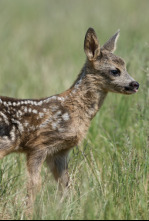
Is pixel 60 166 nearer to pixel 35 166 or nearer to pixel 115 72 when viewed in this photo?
pixel 35 166

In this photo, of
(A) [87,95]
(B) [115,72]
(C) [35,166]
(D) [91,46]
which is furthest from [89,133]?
(C) [35,166]

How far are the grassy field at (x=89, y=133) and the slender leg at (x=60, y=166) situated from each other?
89 millimetres

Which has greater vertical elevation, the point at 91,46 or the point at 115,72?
the point at 91,46

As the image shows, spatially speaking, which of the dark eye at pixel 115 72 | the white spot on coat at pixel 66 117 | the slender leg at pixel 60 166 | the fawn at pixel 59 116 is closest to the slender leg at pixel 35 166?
the fawn at pixel 59 116

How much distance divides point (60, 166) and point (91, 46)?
141cm

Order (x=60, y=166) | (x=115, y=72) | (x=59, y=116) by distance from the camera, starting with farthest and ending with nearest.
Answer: (x=115, y=72)
(x=60, y=166)
(x=59, y=116)

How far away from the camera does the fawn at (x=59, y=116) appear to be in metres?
5.05

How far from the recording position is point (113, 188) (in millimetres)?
4645

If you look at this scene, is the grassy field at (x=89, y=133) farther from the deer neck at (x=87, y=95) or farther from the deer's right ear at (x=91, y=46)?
the deer's right ear at (x=91, y=46)

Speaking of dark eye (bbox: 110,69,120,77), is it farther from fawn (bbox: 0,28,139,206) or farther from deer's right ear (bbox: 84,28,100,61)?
deer's right ear (bbox: 84,28,100,61)

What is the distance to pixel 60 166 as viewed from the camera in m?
5.38

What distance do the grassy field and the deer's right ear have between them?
674mm

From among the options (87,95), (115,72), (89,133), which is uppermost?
(115,72)

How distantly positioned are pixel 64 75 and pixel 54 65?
1461mm
